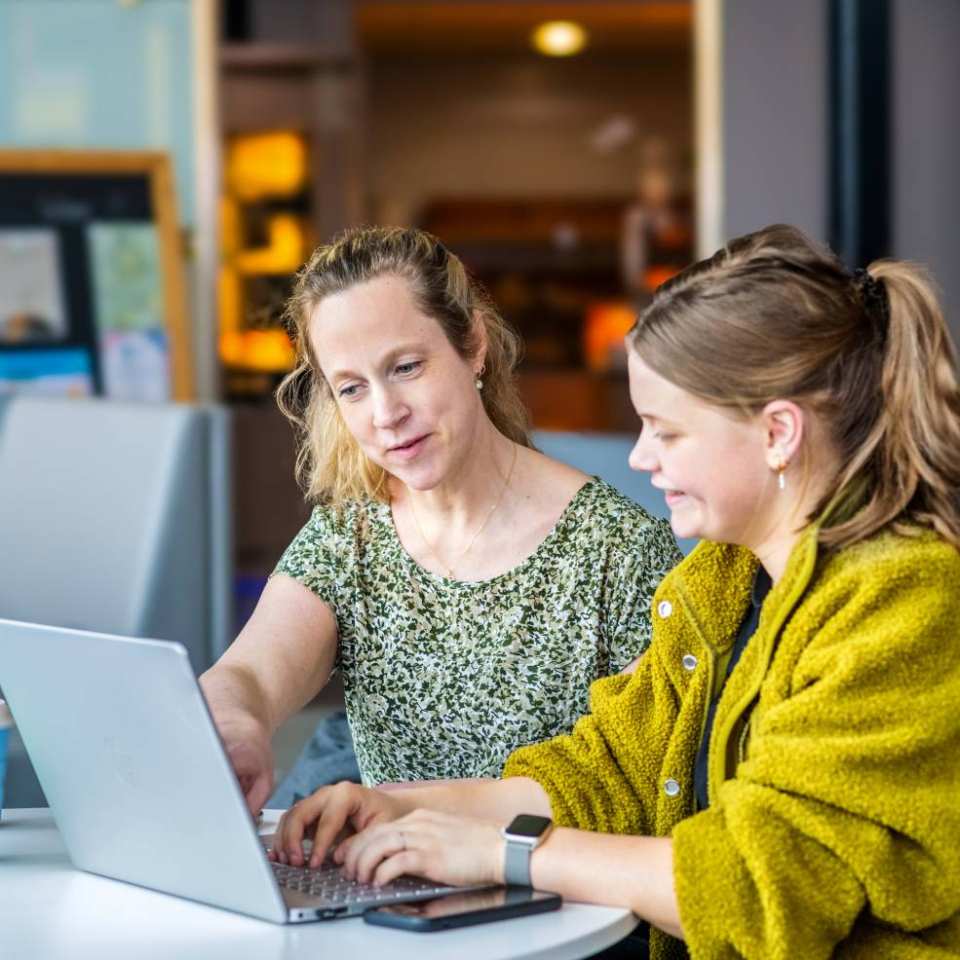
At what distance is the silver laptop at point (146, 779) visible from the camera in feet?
3.85

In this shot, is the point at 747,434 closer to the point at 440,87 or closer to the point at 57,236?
the point at 57,236

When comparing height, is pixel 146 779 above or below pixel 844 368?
below

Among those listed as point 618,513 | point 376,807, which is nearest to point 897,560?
point 376,807

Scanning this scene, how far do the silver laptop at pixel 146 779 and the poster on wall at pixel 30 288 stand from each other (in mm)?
3714

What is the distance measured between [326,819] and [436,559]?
0.54 meters

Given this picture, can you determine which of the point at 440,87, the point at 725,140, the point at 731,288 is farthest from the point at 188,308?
the point at 440,87

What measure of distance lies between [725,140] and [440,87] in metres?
4.39

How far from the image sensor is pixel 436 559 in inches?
74.8

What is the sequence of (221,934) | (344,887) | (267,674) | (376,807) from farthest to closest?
(267,674), (376,807), (344,887), (221,934)

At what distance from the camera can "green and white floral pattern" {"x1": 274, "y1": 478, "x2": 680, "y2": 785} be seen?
6.04 ft

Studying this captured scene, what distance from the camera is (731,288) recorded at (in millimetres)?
1397

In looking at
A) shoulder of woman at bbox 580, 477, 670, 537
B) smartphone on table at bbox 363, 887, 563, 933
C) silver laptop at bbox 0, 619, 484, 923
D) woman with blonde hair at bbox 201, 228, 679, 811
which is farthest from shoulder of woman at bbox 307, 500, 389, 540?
smartphone on table at bbox 363, 887, 563, 933

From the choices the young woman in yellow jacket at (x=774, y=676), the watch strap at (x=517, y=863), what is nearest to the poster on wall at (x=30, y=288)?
the young woman in yellow jacket at (x=774, y=676)

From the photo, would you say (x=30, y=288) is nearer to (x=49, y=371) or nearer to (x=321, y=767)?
(x=49, y=371)
